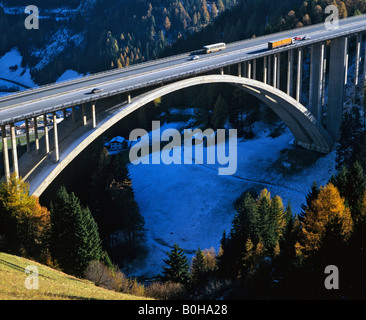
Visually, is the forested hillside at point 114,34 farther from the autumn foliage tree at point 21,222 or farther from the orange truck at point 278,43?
the autumn foliage tree at point 21,222

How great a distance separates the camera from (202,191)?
219 ft

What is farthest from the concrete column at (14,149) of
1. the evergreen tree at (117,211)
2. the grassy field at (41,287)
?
the evergreen tree at (117,211)

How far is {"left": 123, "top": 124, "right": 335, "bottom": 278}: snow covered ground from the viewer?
59.3m

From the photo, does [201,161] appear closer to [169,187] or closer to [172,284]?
[169,187]

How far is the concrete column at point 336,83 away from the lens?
6531 cm

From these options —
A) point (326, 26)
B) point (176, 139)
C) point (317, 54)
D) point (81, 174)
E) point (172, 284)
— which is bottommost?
point (172, 284)

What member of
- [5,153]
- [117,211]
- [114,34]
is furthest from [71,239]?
[114,34]

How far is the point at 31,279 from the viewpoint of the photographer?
32250 millimetres

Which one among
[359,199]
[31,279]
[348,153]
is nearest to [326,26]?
[348,153]

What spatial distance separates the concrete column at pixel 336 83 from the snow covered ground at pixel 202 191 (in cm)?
428

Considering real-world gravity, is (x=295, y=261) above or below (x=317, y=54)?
below

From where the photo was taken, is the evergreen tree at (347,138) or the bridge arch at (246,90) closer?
the bridge arch at (246,90)

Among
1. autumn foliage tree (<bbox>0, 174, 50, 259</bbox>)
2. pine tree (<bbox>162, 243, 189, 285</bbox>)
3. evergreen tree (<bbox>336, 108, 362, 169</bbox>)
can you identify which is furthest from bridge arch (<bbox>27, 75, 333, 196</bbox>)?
pine tree (<bbox>162, 243, 189, 285</bbox>)

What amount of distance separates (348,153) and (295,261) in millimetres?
27817
